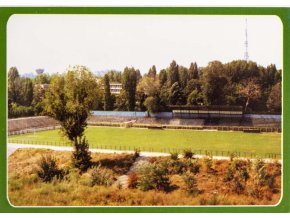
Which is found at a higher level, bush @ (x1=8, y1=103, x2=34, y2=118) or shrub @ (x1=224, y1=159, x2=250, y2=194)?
bush @ (x1=8, y1=103, x2=34, y2=118)

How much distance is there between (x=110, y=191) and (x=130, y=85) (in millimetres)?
2258

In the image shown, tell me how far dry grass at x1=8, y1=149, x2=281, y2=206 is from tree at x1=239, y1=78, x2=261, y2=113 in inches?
57.0

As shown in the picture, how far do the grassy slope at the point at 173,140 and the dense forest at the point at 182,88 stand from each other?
528 mm

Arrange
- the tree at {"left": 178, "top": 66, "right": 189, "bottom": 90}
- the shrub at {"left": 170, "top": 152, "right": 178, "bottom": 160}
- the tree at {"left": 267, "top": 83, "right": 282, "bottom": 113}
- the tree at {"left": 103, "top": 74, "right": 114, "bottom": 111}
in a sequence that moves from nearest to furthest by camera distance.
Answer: the tree at {"left": 267, "top": 83, "right": 282, "bottom": 113} → the tree at {"left": 178, "top": 66, "right": 189, "bottom": 90} → the shrub at {"left": 170, "top": 152, "right": 178, "bottom": 160} → the tree at {"left": 103, "top": 74, "right": 114, "bottom": 111}

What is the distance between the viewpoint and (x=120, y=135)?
362 inches

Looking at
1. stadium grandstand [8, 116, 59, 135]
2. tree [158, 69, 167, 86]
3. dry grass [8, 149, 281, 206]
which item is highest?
tree [158, 69, 167, 86]

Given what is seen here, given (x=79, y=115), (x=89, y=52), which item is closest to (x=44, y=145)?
(x=79, y=115)

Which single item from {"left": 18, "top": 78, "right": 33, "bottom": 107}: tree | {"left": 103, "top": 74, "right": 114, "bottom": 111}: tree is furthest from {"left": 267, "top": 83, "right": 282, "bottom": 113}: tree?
{"left": 18, "top": 78, "right": 33, "bottom": 107}: tree

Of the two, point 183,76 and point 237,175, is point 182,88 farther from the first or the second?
point 237,175

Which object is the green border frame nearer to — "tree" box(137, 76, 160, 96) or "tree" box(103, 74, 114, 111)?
"tree" box(137, 76, 160, 96)

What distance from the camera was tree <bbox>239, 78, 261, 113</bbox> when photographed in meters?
9.02

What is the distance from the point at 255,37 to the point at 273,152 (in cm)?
240

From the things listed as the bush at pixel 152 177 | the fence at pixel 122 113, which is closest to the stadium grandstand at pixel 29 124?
the fence at pixel 122 113

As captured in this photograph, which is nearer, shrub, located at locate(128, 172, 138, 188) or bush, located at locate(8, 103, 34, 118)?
bush, located at locate(8, 103, 34, 118)
